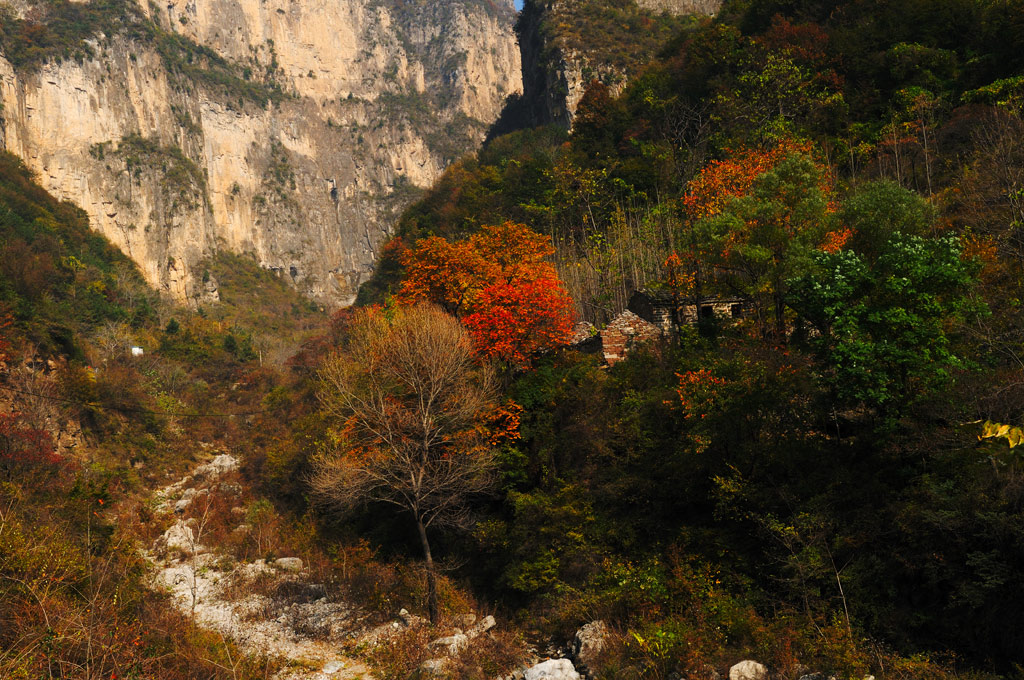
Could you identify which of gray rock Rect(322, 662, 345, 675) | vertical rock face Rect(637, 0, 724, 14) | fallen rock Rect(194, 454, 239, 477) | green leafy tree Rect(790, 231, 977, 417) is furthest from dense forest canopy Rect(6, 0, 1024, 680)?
vertical rock face Rect(637, 0, 724, 14)

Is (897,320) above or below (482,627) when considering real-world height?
above

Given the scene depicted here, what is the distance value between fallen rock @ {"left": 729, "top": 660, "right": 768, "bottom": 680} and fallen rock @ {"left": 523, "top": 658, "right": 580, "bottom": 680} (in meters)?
3.06

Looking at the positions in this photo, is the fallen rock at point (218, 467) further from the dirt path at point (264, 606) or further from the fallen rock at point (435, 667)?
the fallen rock at point (435, 667)

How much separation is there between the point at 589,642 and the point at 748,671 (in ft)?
11.2

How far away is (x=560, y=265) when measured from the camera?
30.9 metres

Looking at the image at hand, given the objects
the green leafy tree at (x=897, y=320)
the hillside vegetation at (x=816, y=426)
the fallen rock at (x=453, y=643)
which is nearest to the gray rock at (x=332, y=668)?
the fallen rock at (x=453, y=643)

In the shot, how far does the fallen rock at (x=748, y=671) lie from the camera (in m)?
9.81

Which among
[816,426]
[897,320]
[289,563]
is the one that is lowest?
[289,563]

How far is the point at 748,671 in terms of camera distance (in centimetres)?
A: 990

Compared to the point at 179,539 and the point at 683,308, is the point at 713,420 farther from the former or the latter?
the point at 179,539

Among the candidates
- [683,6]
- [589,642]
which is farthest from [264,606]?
[683,6]

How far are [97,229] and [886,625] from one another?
8553cm

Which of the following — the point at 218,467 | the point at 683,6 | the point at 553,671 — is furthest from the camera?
the point at 683,6

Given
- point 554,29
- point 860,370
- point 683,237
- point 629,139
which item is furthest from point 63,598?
point 554,29
